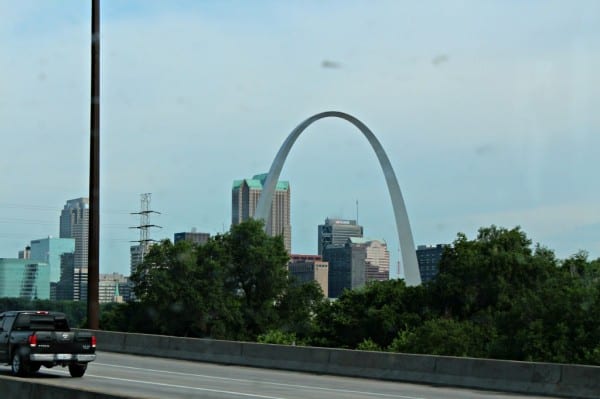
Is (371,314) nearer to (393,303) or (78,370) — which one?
(393,303)

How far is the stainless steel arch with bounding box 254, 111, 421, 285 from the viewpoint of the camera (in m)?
90.6

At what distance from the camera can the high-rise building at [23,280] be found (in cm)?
17000

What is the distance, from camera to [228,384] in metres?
24.9

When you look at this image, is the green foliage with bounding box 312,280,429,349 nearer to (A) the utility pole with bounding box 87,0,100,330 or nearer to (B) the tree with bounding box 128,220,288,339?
(B) the tree with bounding box 128,220,288,339

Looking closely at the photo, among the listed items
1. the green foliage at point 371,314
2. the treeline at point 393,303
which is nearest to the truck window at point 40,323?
the treeline at point 393,303

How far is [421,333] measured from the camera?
192 ft

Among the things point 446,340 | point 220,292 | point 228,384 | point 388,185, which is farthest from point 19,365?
point 388,185

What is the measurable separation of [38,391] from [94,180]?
21714 mm

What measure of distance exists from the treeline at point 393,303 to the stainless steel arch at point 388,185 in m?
4.93

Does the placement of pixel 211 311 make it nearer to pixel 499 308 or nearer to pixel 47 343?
pixel 499 308

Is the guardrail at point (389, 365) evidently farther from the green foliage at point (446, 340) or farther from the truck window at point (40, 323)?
the green foliage at point (446, 340)

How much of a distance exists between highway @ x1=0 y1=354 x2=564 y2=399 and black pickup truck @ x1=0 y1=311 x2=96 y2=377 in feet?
1.61

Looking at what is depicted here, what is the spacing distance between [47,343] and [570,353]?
1128 inches

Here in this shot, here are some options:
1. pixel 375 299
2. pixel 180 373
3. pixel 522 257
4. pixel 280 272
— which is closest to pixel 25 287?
pixel 280 272
